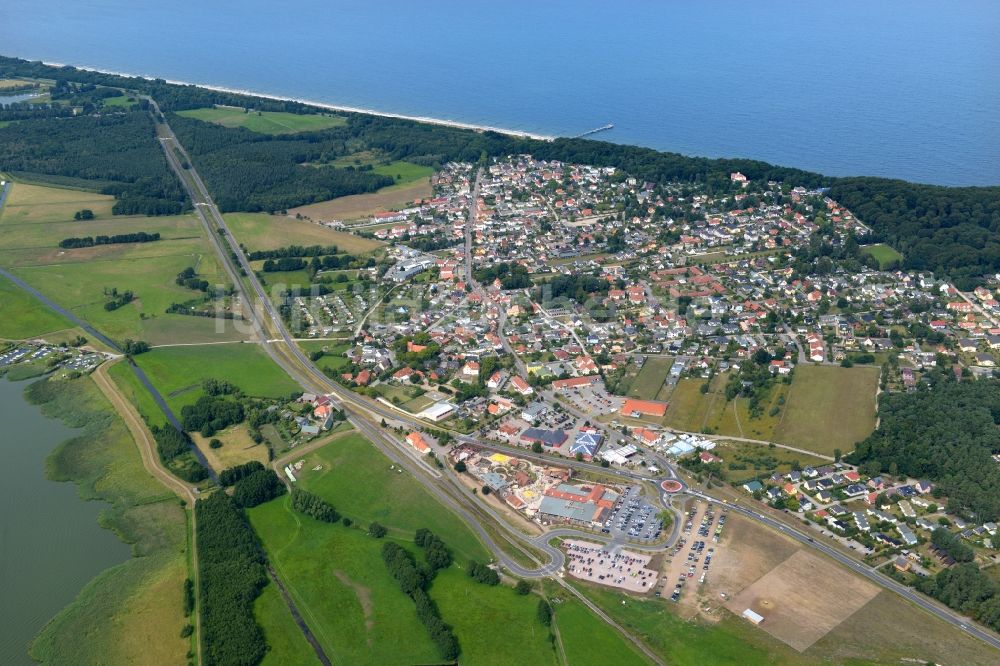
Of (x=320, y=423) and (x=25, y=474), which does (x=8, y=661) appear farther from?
(x=320, y=423)

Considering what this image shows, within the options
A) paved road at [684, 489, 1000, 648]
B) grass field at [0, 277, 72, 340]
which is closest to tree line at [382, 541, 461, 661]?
paved road at [684, 489, 1000, 648]

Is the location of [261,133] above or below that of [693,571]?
above

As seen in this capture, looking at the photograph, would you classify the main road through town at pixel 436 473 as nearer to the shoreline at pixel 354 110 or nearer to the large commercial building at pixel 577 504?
the large commercial building at pixel 577 504

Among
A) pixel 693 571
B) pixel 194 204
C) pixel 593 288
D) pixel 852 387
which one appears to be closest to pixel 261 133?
pixel 194 204

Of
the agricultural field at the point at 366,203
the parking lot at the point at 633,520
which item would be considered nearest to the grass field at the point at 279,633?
the parking lot at the point at 633,520

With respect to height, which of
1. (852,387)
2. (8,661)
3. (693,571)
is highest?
(852,387)

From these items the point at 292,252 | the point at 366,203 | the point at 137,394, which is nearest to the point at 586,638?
the point at 137,394

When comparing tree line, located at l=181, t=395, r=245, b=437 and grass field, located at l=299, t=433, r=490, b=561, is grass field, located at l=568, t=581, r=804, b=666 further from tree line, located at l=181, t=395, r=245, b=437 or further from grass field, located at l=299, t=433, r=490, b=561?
tree line, located at l=181, t=395, r=245, b=437
